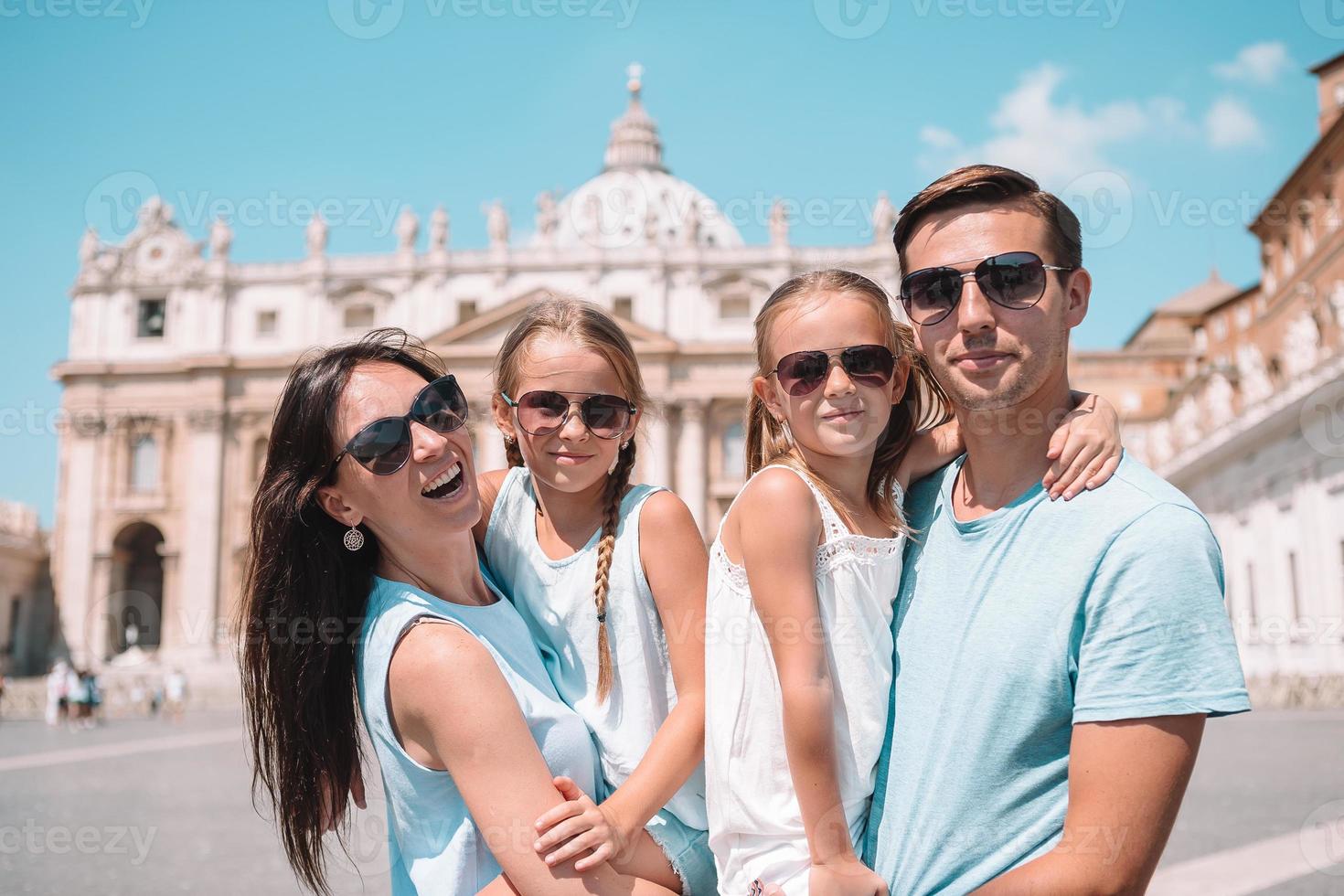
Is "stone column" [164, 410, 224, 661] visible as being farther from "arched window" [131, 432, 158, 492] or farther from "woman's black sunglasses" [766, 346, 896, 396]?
"woman's black sunglasses" [766, 346, 896, 396]

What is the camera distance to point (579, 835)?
205 cm

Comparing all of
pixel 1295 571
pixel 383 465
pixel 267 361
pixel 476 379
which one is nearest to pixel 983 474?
pixel 383 465

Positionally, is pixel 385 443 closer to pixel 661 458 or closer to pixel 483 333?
pixel 483 333

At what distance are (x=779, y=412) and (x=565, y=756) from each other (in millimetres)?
873

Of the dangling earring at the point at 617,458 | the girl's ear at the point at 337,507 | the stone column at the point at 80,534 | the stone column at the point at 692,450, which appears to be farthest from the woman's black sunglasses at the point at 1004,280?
the stone column at the point at 80,534

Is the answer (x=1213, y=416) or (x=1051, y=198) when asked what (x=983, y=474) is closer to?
(x=1051, y=198)

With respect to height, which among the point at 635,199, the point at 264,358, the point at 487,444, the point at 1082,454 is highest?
the point at 635,199

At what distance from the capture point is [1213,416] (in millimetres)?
28250

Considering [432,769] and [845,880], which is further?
[432,769]

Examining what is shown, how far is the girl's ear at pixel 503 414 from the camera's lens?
2.76 meters

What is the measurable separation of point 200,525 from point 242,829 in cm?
3763

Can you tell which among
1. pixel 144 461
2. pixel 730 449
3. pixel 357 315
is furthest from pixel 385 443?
pixel 144 461

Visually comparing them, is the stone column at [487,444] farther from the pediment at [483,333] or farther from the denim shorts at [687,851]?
the denim shorts at [687,851]

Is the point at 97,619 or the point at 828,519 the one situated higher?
the point at 828,519
